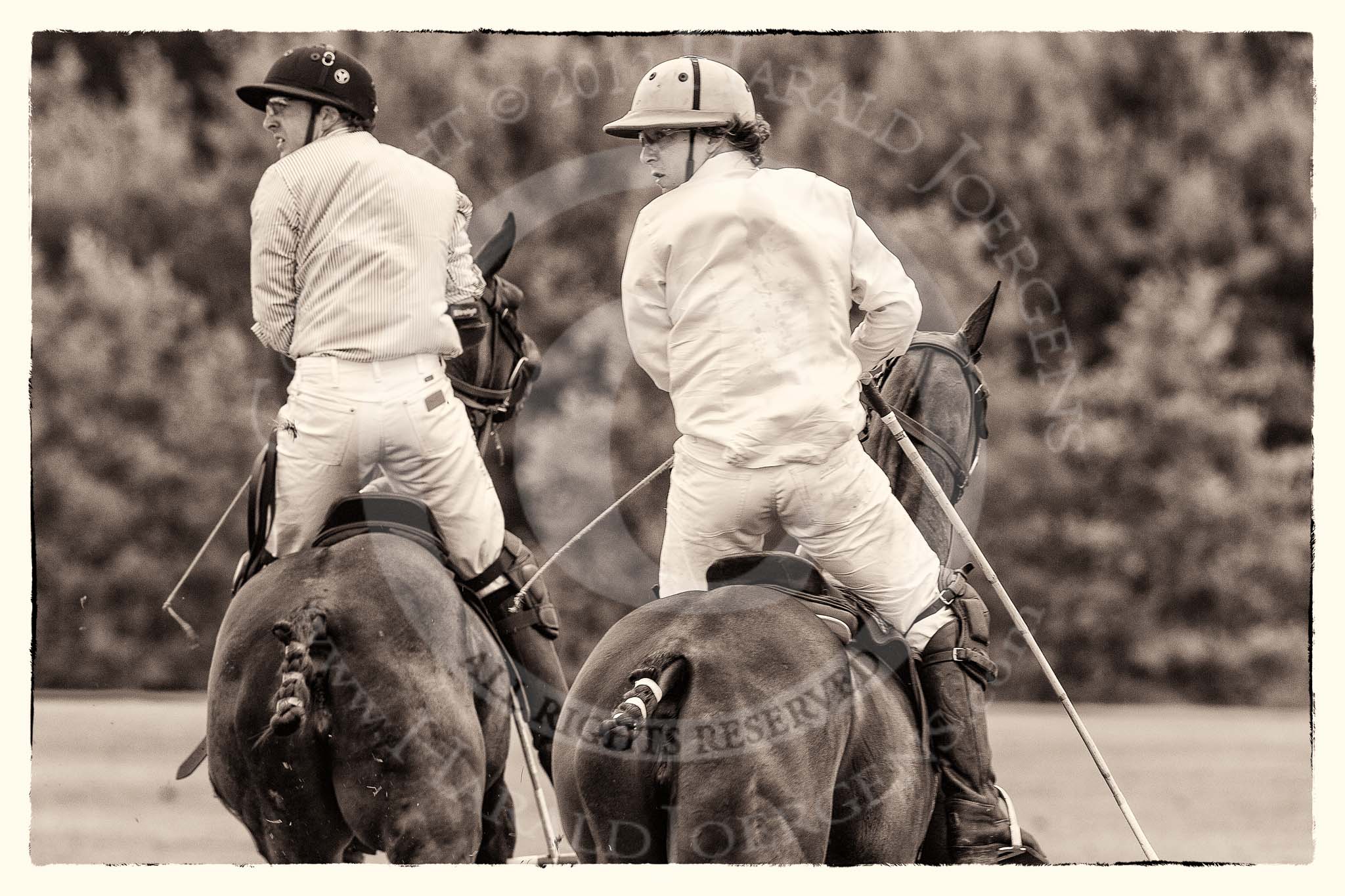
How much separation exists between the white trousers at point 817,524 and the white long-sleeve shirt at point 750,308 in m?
0.07

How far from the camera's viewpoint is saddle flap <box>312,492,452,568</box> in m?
5.75

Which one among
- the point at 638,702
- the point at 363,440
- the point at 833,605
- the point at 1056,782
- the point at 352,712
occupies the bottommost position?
the point at 1056,782

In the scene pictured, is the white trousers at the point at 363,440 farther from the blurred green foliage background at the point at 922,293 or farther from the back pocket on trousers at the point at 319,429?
the blurred green foliage background at the point at 922,293

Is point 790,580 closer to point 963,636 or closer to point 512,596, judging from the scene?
point 963,636

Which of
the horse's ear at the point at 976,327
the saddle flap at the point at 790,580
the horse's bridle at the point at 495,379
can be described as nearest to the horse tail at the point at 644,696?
the saddle flap at the point at 790,580

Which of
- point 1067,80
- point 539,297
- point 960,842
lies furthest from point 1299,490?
point 960,842

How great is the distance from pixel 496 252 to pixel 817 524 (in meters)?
1.90

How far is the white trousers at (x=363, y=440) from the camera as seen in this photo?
18.9ft

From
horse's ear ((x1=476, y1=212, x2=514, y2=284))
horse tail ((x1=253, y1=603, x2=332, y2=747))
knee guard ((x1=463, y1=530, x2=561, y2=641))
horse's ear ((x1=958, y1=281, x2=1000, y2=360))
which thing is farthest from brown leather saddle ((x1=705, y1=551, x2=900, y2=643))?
horse's ear ((x1=476, y1=212, x2=514, y2=284))

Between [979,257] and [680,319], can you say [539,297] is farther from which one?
[680,319]

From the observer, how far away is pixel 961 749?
563 centimetres

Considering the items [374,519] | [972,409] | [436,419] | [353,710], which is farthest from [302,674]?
[972,409]

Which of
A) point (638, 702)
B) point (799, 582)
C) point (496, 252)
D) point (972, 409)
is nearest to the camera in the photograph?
point (638, 702)

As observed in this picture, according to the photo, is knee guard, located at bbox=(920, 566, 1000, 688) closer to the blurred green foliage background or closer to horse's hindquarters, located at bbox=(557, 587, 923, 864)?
horse's hindquarters, located at bbox=(557, 587, 923, 864)
